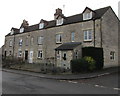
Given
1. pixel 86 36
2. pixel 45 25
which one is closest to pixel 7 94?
pixel 86 36

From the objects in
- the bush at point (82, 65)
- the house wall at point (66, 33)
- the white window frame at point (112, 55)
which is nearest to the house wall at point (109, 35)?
the white window frame at point (112, 55)

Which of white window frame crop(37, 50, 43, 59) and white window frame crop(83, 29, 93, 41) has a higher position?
white window frame crop(83, 29, 93, 41)

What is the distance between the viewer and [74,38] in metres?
24.9

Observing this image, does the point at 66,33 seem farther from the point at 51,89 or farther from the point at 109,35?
the point at 51,89

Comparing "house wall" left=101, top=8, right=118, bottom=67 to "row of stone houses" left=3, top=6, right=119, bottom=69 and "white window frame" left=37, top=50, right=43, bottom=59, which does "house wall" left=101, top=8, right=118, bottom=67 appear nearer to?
"row of stone houses" left=3, top=6, right=119, bottom=69

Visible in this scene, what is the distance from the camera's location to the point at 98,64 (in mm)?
20578

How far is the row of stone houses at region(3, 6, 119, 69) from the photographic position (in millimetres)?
22141

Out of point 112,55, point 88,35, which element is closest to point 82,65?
point 88,35

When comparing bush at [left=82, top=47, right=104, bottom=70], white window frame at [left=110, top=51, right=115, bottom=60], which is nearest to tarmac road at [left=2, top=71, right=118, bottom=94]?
bush at [left=82, top=47, right=104, bottom=70]

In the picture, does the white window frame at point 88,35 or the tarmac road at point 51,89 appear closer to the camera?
the tarmac road at point 51,89

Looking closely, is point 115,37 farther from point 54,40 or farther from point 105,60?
point 54,40

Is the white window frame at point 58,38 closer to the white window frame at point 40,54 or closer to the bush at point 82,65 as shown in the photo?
the white window frame at point 40,54

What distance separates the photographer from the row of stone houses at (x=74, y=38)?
22141mm

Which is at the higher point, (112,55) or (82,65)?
(112,55)
